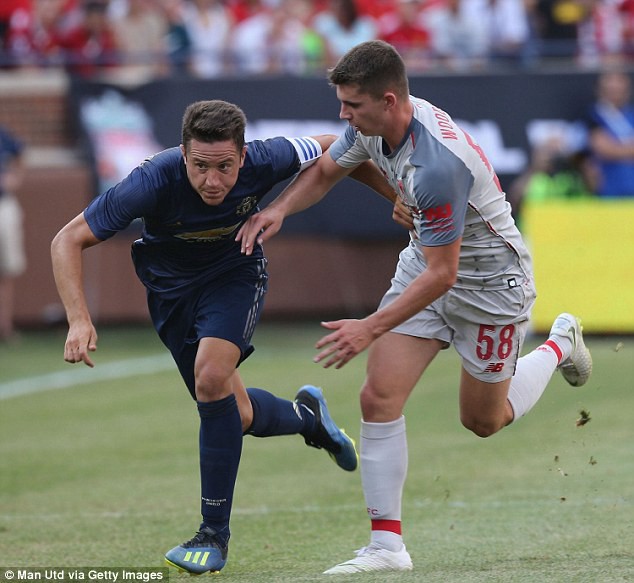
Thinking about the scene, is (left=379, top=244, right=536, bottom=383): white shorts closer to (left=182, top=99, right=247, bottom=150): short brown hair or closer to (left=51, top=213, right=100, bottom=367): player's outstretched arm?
(left=182, top=99, right=247, bottom=150): short brown hair

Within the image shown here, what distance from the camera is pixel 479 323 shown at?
6.10m

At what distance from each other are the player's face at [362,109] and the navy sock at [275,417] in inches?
74.8

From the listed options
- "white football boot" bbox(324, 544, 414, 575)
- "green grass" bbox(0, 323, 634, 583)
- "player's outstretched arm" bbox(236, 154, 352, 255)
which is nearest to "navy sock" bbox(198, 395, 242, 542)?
"green grass" bbox(0, 323, 634, 583)

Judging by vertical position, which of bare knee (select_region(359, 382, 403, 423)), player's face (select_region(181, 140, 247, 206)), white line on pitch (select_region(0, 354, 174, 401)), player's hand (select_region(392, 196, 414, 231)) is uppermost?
player's face (select_region(181, 140, 247, 206))

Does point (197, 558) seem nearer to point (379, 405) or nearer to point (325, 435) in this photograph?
point (379, 405)

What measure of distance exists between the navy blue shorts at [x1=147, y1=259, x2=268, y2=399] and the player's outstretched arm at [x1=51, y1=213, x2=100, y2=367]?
59 centimetres

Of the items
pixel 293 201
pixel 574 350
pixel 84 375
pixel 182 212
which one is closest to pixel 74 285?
pixel 182 212

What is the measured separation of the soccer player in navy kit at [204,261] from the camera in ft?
18.6

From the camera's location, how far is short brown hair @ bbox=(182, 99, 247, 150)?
5.58 meters

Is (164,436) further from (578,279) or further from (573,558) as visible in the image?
(578,279)

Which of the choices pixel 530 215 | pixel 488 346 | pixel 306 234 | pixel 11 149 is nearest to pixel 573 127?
pixel 530 215

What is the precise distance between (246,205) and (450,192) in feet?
3.85

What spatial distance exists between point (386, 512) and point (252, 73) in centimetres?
1106

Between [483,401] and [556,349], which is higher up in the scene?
[483,401]
